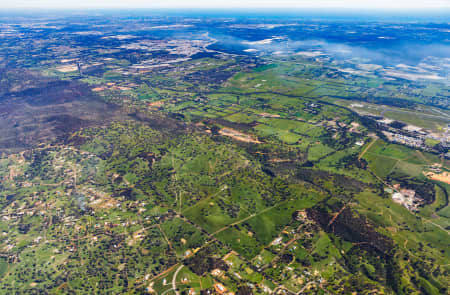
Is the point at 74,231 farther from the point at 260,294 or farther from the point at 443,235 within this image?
the point at 443,235

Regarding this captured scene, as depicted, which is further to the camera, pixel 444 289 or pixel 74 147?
pixel 74 147

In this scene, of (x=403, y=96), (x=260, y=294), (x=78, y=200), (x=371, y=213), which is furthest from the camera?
(x=403, y=96)

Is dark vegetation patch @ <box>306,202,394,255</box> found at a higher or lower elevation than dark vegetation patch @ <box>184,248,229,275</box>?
higher

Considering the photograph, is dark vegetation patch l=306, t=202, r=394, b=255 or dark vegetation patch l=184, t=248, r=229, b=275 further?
dark vegetation patch l=306, t=202, r=394, b=255

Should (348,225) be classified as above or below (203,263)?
above

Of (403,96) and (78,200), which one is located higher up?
(403,96)

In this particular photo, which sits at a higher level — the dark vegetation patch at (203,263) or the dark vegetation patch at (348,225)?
the dark vegetation patch at (348,225)

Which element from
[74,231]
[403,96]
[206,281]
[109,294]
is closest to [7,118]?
[74,231]

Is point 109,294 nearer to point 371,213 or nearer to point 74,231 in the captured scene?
point 74,231

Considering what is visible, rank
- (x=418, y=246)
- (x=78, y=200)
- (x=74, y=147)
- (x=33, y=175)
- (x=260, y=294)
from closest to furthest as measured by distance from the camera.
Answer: (x=260, y=294), (x=418, y=246), (x=78, y=200), (x=33, y=175), (x=74, y=147)

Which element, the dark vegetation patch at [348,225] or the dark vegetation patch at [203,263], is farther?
the dark vegetation patch at [348,225]

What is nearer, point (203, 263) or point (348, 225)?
point (203, 263)
